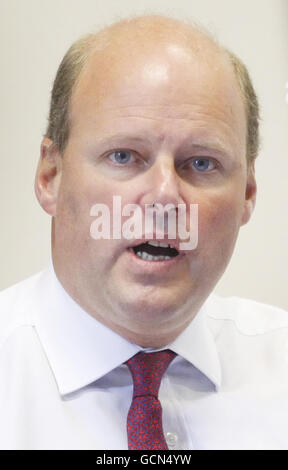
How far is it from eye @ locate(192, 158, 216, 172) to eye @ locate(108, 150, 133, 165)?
89 millimetres

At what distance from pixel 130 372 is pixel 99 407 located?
0.21ft

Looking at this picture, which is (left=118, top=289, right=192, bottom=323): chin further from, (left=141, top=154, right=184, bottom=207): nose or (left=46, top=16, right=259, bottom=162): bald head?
(left=46, top=16, right=259, bottom=162): bald head

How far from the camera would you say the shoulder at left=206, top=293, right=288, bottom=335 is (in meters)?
1.10

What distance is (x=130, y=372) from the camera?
0.90 m

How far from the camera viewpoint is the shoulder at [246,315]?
3.60ft

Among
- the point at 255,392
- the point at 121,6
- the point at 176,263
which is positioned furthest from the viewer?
the point at 121,6

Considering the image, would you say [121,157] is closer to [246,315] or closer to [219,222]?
[219,222]

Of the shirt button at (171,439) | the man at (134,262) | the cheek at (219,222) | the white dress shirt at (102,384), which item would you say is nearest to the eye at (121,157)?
the man at (134,262)

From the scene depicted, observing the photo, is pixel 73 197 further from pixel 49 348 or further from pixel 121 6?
pixel 121 6

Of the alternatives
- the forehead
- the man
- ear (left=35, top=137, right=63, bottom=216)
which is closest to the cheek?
the man

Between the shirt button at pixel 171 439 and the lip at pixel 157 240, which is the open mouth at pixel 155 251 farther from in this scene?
the shirt button at pixel 171 439

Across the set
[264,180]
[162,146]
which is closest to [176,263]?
[162,146]

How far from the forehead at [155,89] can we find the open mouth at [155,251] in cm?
→ 15

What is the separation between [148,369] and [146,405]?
5cm
